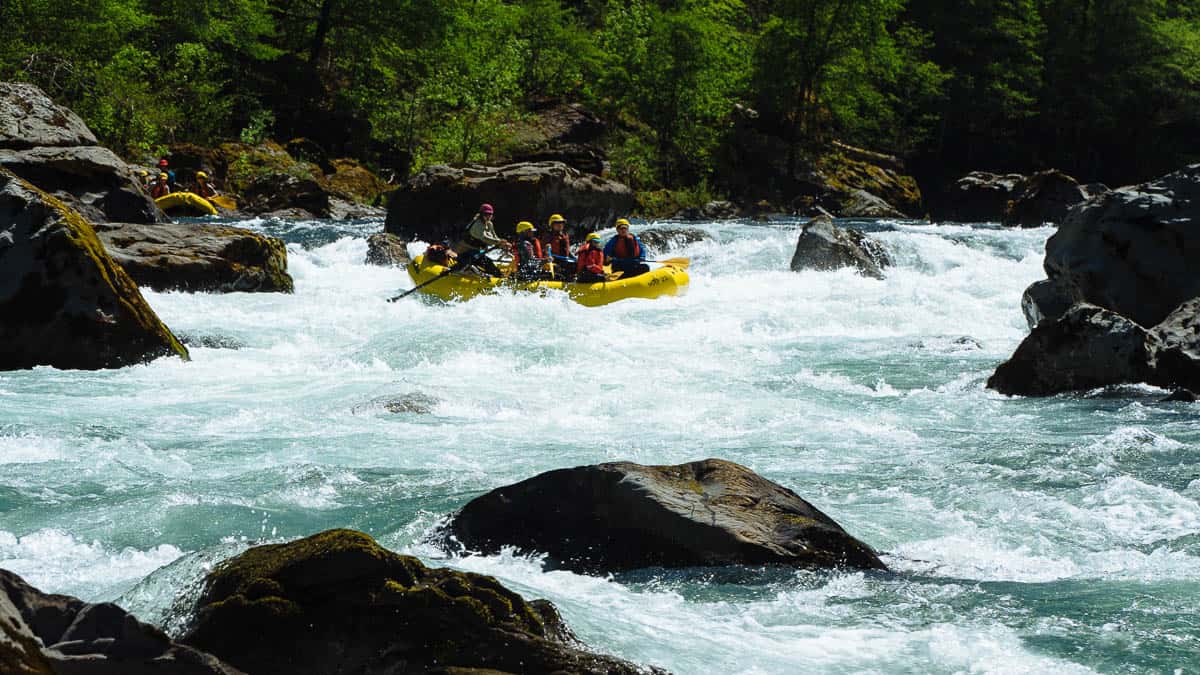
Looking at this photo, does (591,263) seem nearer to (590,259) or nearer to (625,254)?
(590,259)

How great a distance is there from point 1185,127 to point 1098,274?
30328 mm

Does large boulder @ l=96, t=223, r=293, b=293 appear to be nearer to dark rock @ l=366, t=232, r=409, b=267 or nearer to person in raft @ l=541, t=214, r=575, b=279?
dark rock @ l=366, t=232, r=409, b=267

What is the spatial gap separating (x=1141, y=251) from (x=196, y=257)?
9563 mm

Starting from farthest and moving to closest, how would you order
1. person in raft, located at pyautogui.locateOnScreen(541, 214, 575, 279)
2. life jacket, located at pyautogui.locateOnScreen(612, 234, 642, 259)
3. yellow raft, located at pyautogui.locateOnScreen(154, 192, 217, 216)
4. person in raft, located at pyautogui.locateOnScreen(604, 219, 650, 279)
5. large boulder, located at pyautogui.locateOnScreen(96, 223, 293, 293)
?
yellow raft, located at pyautogui.locateOnScreen(154, 192, 217, 216) → life jacket, located at pyautogui.locateOnScreen(612, 234, 642, 259) → person in raft, located at pyautogui.locateOnScreen(604, 219, 650, 279) → person in raft, located at pyautogui.locateOnScreen(541, 214, 575, 279) → large boulder, located at pyautogui.locateOnScreen(96, 223, 293, 293)

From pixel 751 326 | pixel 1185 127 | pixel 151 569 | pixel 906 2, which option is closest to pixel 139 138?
pixel 751 326

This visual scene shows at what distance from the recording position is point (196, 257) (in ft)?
42.5

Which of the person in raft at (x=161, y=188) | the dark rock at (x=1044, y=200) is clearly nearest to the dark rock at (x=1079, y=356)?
the dark rock at (x=1044, y=200)

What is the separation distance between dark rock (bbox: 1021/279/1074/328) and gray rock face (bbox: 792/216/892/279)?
230 inches

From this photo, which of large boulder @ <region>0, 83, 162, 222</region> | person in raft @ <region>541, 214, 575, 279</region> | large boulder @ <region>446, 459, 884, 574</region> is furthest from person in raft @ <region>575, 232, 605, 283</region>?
large boulder @ <region>446, 459, 884, 574</region>

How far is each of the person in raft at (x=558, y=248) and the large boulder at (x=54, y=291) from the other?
584 centimetres

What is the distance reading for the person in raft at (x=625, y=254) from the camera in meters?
14.6

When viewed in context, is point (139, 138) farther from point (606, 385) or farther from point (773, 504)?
point (773, 504)

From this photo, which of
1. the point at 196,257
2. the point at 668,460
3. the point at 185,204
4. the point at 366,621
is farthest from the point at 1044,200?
the point at 366,621

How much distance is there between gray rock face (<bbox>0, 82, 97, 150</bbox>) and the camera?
1638 centimetres
